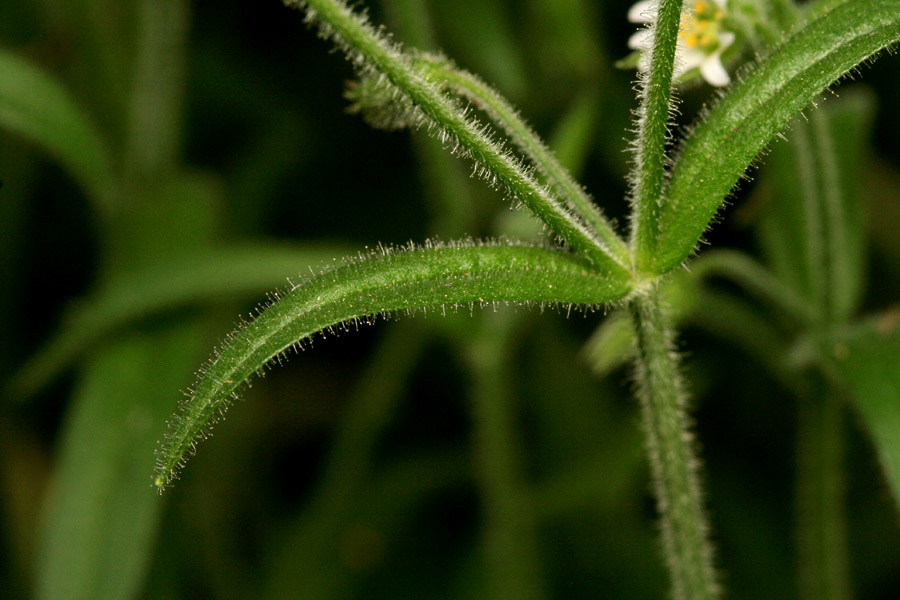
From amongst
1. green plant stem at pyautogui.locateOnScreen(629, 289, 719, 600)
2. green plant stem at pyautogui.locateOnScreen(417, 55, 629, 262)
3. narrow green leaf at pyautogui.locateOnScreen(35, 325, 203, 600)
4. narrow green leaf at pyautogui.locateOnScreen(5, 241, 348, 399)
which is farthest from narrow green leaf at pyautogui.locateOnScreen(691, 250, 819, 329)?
narrow green leaf at pyautogui.locateOnScreen(35, 325, 203, 600)

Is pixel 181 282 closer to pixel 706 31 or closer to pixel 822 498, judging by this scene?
pixel 706 31

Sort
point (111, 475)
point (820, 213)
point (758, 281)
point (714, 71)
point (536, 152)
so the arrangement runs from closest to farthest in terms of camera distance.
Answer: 1. point (536, 152)
2. point (714, 71)
3. point (820, 213)
4. point (758, 281)
5. point (111, 475)

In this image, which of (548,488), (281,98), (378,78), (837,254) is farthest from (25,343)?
(837,254)

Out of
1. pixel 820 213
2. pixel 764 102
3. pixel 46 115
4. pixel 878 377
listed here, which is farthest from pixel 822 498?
pixel 46 115

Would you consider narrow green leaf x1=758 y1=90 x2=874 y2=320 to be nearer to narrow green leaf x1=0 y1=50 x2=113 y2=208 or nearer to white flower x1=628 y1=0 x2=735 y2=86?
white flower x1=628 y1=0 x2=735 y2=86

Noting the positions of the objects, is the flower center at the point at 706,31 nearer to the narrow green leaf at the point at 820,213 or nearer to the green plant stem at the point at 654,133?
the narrow green leaf at the point at 820,213

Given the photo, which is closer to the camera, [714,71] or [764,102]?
[764,102]
